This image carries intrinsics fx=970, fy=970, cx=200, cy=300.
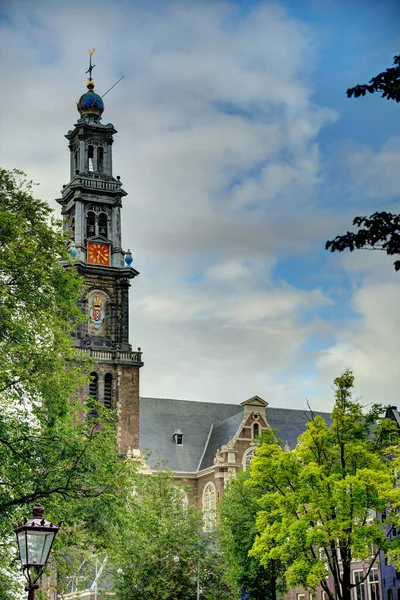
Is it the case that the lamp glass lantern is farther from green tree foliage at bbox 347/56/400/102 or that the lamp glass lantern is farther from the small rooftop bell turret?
the small rooftop bell turret

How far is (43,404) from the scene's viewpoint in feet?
103

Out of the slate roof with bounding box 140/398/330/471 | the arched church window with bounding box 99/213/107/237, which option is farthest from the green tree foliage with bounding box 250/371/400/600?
the arched church window with bounding box 99/213/107/237

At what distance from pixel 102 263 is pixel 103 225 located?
3.80 metres

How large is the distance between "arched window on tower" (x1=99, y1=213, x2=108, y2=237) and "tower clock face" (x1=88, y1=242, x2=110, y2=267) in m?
1.26

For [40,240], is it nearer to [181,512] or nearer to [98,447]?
[98,447]

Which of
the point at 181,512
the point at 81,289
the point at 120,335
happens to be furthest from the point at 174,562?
the point at 120,335

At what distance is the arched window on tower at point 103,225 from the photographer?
287ft

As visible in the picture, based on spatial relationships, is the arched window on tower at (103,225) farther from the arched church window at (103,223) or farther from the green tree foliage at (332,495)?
the green tree foliage at (332,495)

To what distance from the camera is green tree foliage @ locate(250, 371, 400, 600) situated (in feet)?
140

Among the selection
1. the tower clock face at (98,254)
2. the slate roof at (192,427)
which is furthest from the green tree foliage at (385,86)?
the slate roof at (192,427)

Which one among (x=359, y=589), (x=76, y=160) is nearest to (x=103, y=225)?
(x=76, y=160)

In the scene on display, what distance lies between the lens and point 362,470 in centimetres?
4281

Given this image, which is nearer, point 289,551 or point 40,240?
point 40,240

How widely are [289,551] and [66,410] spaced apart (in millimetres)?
17468
